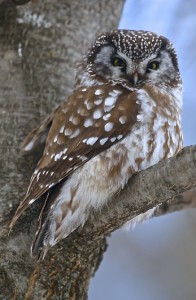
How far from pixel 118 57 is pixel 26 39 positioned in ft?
1.83

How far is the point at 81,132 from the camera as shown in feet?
9.50

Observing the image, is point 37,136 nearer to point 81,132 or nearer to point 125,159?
point 81,132

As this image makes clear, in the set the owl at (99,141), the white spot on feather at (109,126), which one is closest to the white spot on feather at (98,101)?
the owl at (99,141)

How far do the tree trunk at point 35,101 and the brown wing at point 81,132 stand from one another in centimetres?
21

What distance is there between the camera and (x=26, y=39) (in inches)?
138

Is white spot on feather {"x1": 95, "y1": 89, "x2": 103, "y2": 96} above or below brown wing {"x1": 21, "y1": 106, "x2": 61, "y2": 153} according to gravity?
above

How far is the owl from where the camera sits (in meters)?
2.79

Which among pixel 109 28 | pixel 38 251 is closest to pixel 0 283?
pixel 38 251

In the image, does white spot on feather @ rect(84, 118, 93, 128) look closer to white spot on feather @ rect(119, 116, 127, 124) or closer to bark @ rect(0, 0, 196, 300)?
white spot on feather @ rect(119, 116, 127, 124)

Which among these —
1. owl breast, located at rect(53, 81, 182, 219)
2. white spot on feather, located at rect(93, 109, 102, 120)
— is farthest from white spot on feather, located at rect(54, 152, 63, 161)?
white spot on feather, located at rect(93, 109, 102, 120)

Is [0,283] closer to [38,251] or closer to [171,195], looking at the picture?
[38,251]

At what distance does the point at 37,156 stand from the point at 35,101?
0.34m

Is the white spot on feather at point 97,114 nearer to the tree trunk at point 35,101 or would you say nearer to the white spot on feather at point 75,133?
the white spot on feather at point 75,133

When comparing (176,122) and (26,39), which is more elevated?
(26,39)
